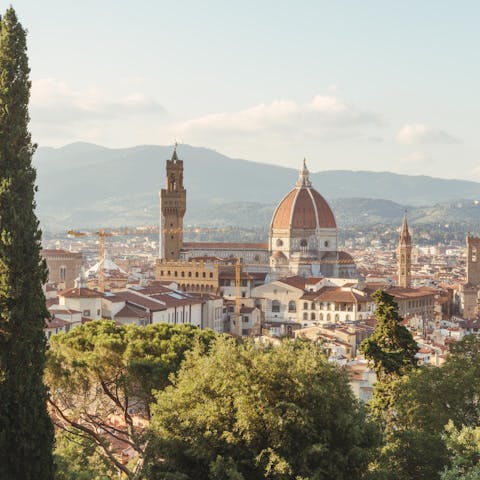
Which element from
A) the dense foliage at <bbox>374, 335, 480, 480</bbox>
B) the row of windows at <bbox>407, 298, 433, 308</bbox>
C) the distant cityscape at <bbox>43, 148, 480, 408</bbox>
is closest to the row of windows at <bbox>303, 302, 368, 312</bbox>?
the distant cityscape at <bbox>43, 148, 480, 408</bbox>

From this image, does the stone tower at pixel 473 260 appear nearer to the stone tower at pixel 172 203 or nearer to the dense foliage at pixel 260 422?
the stone tower at pixel 172 203

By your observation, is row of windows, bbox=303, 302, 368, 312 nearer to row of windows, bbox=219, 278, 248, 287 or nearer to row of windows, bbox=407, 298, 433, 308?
row of windows, bbox=219, 278, 248, 287

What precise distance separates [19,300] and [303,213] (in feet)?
230

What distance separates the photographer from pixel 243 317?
6994 centimetres

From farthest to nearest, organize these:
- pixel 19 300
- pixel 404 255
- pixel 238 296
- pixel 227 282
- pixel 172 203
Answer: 1. pixel 404 255
2. pixel 172 203
3. pixel 227 282
4. pixel 238 296
5. pixel 19 300

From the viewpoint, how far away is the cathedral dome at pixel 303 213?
278ft

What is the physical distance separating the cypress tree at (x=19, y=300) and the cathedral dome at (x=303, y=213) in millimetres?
68696

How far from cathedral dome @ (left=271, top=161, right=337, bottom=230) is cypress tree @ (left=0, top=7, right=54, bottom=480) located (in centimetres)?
6870

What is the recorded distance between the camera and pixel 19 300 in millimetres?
15656

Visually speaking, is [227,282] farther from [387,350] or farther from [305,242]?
[387,350]

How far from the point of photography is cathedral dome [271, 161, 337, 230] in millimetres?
84875

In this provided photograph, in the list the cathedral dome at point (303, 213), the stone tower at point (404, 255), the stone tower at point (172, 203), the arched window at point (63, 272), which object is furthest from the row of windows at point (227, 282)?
the arched window at point (63, 272)

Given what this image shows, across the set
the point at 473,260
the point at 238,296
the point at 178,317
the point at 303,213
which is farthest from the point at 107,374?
the point at 473,260

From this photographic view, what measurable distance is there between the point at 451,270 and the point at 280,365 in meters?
121
